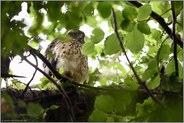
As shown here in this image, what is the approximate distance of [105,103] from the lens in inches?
48.1

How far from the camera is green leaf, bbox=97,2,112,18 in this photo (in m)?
1.19

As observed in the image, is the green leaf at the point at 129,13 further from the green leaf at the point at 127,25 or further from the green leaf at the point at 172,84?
the green leaf at the point at 172,84

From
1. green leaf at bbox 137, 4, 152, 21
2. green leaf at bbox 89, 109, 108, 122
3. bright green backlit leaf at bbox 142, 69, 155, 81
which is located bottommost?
green leaf at bbox 89, 109, 108, 122

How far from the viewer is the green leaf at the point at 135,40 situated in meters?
1.38

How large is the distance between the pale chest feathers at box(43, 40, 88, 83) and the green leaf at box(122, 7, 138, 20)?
85.1 inches

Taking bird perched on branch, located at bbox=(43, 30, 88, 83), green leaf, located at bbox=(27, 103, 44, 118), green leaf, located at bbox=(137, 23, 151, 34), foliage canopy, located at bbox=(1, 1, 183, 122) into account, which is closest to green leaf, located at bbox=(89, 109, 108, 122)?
foliage canopy, located at bbox=(1, 1, 183, 122)

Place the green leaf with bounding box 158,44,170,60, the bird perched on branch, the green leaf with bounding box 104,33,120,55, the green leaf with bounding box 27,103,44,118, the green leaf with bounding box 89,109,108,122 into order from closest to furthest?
1. the green leaf with bounding box 27,103,44,118
2. the green leaf with bounding box 89,109,108,122
3. the green leaf with bounding box 104,33,120,55
4. the green leaf with bounding box 158,44,170,60
5. the bird perched on branch

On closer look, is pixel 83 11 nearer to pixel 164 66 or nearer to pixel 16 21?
pixel 16 21

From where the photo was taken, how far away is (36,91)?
2166mm

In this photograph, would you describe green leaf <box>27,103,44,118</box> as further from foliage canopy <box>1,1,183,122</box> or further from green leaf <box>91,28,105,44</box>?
green leaf <box>91,28,105,44</box>

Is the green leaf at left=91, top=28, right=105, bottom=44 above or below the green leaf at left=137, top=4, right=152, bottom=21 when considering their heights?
below

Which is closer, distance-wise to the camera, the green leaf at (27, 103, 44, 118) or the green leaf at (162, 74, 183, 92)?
the green leaf at (27, 103, 44, 118)

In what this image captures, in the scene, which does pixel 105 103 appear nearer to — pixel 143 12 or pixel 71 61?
pixel 143 12

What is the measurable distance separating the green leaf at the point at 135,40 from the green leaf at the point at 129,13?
8 centimetres
